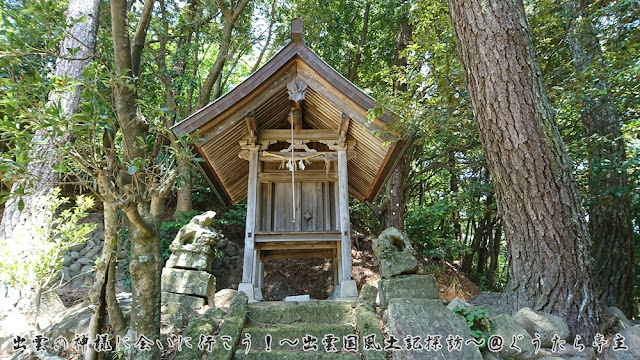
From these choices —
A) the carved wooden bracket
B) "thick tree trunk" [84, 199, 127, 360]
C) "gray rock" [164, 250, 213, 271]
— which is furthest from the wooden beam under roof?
"thick tree trunk" [84, 199, 127, 360]

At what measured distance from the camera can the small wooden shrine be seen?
5883 millimetres

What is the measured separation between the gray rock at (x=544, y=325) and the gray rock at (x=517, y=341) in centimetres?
11

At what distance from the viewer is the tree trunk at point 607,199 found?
5.14m

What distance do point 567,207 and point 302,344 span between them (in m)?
3.01

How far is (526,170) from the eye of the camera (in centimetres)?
370

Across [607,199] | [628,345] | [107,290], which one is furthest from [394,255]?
[607,199]

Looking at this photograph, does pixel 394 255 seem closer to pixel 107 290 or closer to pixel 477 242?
pixel 107 290

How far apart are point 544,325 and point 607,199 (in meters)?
3.05

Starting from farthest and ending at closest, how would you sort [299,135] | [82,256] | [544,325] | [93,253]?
[93,253], [82,256], [299,135], [544,325]

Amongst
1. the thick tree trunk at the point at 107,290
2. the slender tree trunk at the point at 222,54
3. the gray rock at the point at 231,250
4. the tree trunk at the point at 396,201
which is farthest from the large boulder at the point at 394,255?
the gray rock at the point at 231,250

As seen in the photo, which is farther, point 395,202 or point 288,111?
point 395,202

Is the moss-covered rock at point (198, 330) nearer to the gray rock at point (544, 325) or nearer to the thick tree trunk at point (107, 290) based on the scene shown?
the thick tree trunk at point (107, 290)

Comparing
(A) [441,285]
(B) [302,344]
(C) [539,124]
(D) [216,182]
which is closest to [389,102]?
(C) [539,124]

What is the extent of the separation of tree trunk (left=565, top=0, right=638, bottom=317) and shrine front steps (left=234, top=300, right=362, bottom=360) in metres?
3.78
